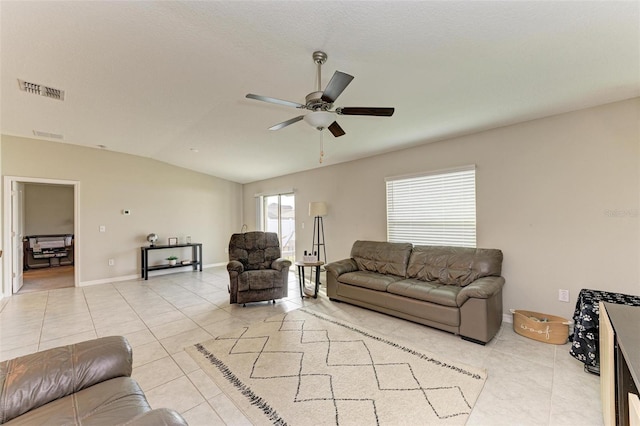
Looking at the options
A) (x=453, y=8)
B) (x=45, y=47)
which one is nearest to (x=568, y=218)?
(x=453, y=8)

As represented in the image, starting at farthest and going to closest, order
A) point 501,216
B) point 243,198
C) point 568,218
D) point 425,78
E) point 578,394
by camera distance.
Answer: point 243,198 → point 501,216 → point 568,218 → point 425,78 → point 578,394

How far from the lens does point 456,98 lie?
274 cm

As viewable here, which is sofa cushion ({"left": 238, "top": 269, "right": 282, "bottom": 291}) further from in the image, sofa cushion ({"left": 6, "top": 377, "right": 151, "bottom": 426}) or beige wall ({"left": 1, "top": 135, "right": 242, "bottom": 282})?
beige wall ({"left": 1, "top": 135, "right": 242, "bottom": 282})

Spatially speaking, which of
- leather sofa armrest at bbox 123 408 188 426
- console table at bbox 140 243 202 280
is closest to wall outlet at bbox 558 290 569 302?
leather sofa armrest at bbox 123 408 188 426

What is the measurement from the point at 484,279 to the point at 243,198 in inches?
268

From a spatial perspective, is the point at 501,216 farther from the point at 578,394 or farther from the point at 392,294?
the point at 578,394

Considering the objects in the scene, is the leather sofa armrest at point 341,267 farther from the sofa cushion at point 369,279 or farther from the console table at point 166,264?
the console table at point 166,264

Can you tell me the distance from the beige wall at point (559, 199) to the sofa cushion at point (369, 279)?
4.59 ft

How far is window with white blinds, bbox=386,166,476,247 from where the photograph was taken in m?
3.70

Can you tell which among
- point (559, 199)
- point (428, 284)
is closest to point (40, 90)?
point (428, 284)

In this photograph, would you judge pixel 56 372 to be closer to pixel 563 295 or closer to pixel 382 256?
pixel 382 256

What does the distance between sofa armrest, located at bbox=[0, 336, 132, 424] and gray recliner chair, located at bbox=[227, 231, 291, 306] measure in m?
2.35

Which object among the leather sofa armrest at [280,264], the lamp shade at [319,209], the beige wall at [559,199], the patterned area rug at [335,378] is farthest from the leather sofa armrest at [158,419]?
the lamp shade at [319,209]

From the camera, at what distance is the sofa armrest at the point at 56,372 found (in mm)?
1155
